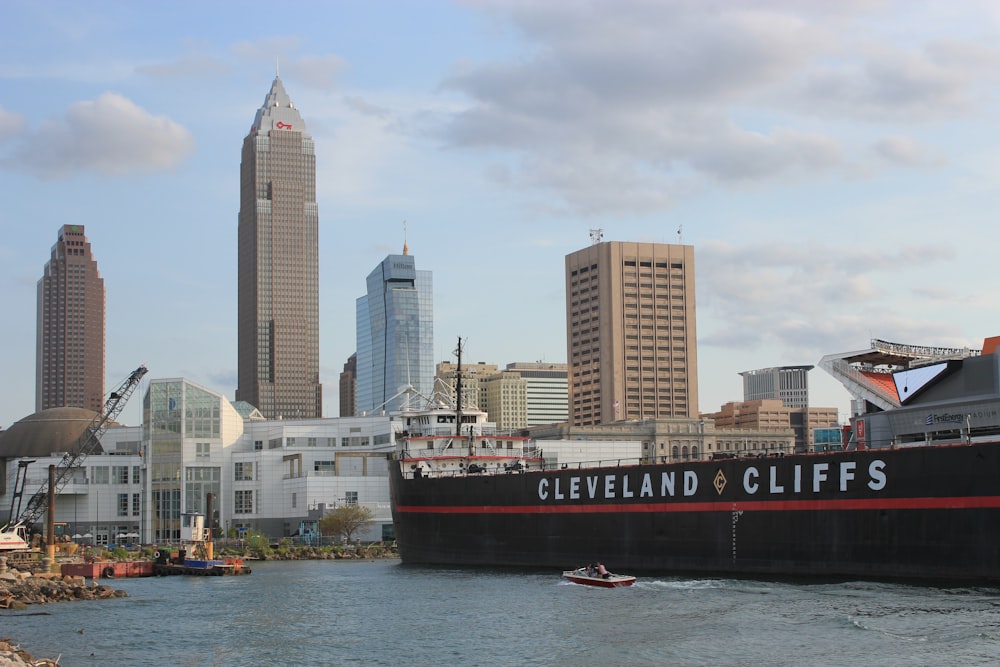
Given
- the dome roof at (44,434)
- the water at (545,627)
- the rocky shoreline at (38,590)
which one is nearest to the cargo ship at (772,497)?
the water at (545,627)

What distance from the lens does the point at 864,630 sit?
39281 millimetres

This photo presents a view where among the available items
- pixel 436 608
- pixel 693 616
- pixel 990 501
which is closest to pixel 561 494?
pixel 436 608

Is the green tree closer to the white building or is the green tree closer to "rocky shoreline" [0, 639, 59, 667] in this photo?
the white building

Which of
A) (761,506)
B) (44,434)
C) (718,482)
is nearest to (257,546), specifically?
(44,434)

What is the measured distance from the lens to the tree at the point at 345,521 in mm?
112188

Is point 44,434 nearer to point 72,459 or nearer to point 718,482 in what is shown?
point 72,459

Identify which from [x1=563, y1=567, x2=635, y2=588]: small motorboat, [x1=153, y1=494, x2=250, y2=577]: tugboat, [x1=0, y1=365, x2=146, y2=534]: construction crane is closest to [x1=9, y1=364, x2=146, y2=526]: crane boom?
[x1=0, y1=365, x2=146, y2=534]: construction crane

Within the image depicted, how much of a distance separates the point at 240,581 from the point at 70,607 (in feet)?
51.5

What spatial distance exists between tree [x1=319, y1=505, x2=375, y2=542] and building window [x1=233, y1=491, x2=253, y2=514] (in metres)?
13.8

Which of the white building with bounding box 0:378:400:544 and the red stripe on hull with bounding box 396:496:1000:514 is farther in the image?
the white building with bounding box 0:378:400:544

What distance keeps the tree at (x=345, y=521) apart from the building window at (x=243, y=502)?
13782mm

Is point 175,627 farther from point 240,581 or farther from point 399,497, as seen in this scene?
point 399,497

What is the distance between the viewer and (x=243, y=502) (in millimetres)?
126500

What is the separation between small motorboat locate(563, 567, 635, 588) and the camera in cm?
5353
